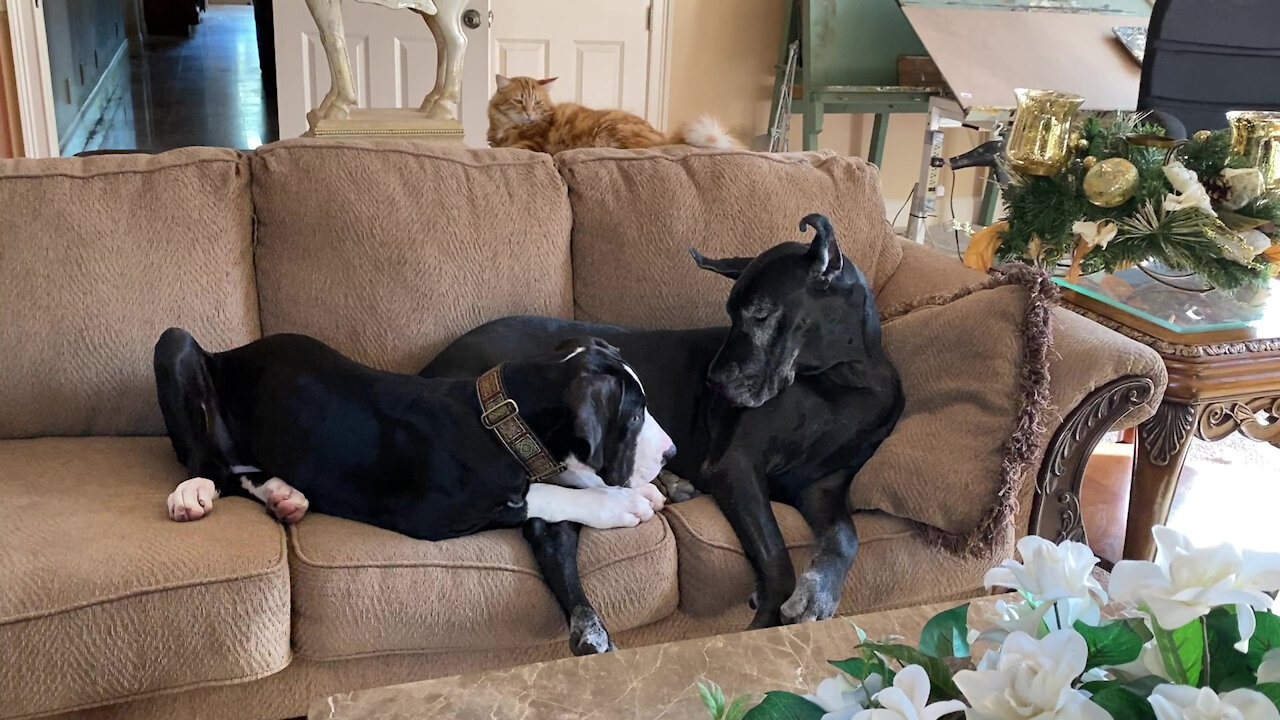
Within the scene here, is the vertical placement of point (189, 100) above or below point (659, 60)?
below

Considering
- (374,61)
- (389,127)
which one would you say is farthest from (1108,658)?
(374,61)

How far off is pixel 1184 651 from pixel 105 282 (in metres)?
1.75

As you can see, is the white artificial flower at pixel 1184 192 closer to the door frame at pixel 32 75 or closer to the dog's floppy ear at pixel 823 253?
the dog's floppy ear at pixel 823 253

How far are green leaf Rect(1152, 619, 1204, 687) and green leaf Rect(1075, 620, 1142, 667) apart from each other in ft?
0.10

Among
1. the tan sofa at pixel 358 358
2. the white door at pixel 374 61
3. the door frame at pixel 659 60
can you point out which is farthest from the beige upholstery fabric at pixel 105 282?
the door frame at pixel 659 60

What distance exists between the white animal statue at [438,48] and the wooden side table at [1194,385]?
1.72 metres

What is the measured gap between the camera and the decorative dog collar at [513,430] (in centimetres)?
154

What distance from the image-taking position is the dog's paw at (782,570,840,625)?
5.09 ft

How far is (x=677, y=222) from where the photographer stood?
205cm

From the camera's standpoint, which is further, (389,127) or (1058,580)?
(389,127)

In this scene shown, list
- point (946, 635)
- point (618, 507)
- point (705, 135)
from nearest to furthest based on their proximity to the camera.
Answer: point (946, 635) → point (618, 507) → point (705, 135)

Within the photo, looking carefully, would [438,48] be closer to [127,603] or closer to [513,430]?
[513,430]

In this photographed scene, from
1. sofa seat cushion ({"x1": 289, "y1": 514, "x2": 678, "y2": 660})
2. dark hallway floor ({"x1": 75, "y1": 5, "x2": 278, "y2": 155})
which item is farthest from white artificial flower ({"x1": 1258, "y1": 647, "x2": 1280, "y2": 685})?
dark hallway floor ({"x1": 75, "y1": 5, "x2": 278, "y2": 155})

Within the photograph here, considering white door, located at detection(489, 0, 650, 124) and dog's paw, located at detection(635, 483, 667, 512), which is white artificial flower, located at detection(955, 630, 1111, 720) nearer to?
dog's paw, located at detection(635, 483, 667, 512)
